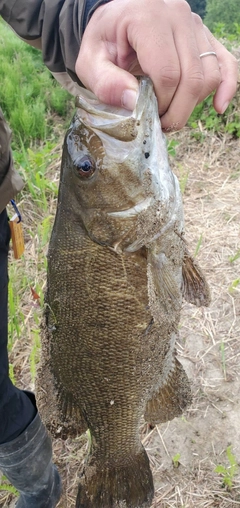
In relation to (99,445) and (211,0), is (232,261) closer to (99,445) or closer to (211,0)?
(99,445)

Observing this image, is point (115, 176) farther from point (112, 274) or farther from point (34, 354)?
point (34, 354)

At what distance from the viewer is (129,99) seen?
115 centimetres

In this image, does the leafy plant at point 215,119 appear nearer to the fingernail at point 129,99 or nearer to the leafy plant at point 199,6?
the leafy plant at point 199,6

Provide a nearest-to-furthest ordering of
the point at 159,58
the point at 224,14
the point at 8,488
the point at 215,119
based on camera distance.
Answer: the point at 159,58 < the point at 8,488 < the point at 215,119 < the point at 224,14

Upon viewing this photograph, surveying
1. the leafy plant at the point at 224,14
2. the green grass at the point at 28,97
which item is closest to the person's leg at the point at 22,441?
the green grass at the point at 28,97

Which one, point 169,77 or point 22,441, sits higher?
point 169,77

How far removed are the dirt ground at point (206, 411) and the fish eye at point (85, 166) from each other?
1579mm

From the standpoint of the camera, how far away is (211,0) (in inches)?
276

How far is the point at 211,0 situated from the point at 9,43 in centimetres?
317

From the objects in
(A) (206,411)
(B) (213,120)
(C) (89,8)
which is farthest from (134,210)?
(B) (213,120)

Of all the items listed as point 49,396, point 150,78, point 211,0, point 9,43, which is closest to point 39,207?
point 49,396

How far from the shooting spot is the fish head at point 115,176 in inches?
49.5

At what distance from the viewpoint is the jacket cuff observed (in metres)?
1.36

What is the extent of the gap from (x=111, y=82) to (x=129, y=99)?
0.06 meters
